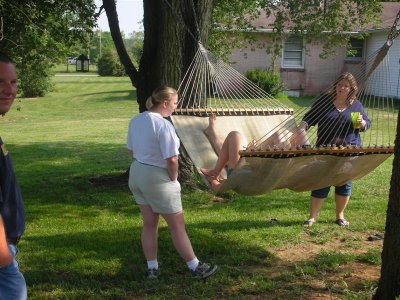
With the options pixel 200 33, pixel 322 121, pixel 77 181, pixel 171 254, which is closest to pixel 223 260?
pixel 171 254

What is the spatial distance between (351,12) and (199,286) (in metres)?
5.98

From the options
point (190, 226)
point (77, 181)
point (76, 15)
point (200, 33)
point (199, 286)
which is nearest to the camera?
point (199, 286)

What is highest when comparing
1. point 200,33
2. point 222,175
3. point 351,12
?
point 351,12

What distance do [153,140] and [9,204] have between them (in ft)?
4.40

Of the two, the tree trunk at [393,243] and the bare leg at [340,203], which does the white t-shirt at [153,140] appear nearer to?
the tree trunk at [393,243]

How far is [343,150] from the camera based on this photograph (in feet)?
11.3

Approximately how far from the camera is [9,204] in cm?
186

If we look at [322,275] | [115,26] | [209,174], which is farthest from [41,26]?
[322,275]

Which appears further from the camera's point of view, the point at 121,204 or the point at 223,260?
the point at 121,204

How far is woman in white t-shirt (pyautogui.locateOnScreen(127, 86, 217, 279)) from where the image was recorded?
3.09m

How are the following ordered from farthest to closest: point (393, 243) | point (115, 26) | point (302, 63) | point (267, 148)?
point (302, 63) < point (115, 26) < point (267, 148) < point (393, 243)

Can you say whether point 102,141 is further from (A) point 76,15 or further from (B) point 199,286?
(B) point 199,286

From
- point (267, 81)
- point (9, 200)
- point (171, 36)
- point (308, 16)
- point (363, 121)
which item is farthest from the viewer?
point (267, 81)

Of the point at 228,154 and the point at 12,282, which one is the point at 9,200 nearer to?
the point at 12,282
